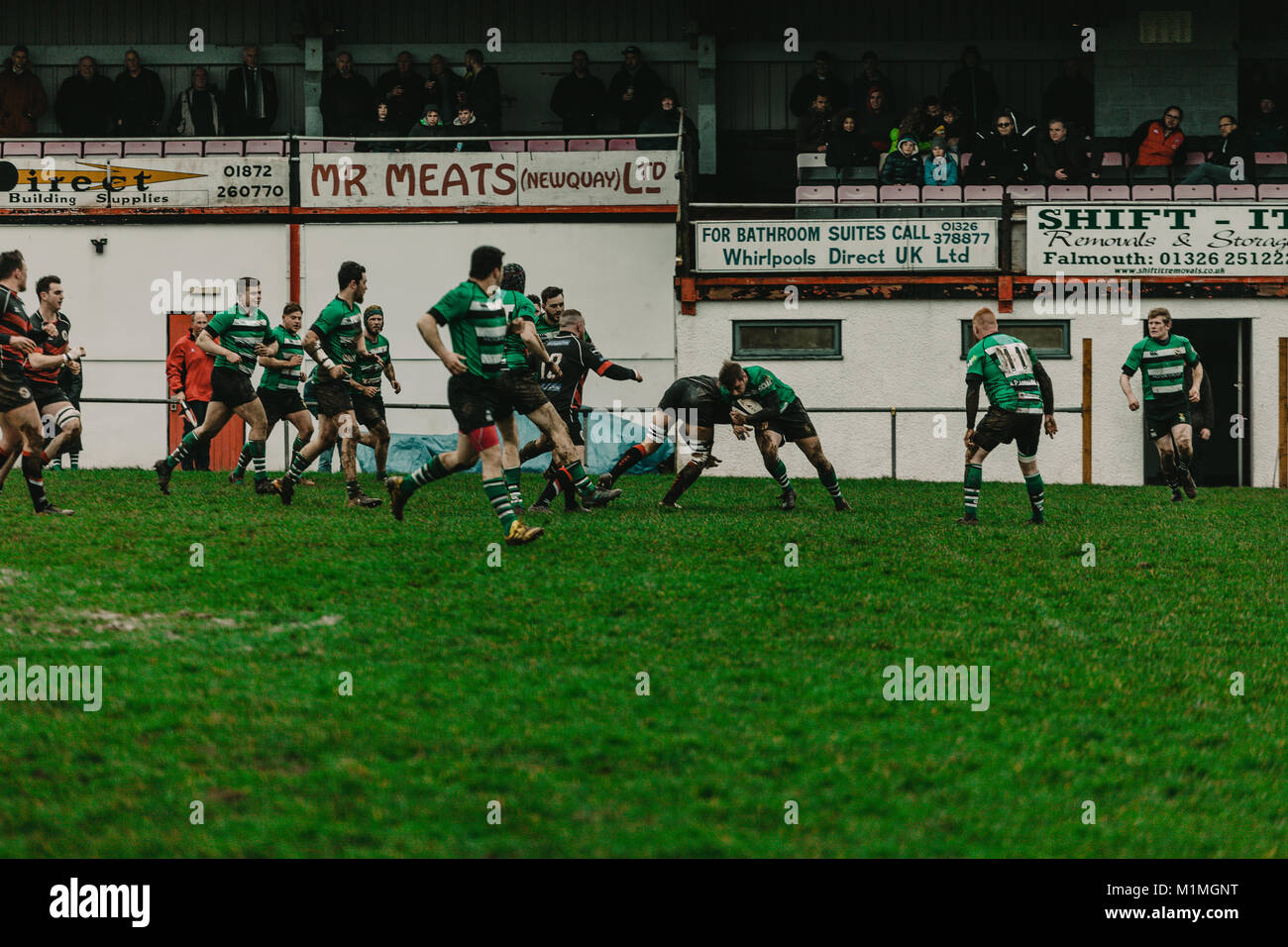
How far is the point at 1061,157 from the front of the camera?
880 inches

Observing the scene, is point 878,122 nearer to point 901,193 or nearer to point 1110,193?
point 901,193

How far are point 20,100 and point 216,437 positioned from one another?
7.35 m

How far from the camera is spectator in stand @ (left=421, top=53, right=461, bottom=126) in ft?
79.8

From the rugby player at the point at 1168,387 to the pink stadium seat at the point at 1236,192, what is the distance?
618cm

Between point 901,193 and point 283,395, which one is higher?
point 901,193

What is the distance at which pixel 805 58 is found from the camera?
2859cm

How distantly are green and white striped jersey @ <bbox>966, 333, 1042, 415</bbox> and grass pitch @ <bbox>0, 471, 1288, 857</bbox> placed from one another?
1.28 meters

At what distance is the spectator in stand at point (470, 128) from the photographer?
75.2ft

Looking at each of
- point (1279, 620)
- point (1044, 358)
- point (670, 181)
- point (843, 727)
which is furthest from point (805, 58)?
point (843, 727)

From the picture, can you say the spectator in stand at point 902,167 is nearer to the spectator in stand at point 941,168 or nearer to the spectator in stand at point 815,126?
the spectator in stand at point 941,168

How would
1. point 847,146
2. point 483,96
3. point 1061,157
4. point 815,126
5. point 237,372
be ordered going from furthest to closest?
point 815,126
point 483,96
point 847,146
point 1061,157
point 237,372

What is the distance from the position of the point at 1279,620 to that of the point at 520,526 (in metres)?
5.21

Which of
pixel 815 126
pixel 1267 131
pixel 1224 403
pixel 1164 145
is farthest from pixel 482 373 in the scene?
pixel 1267 131
